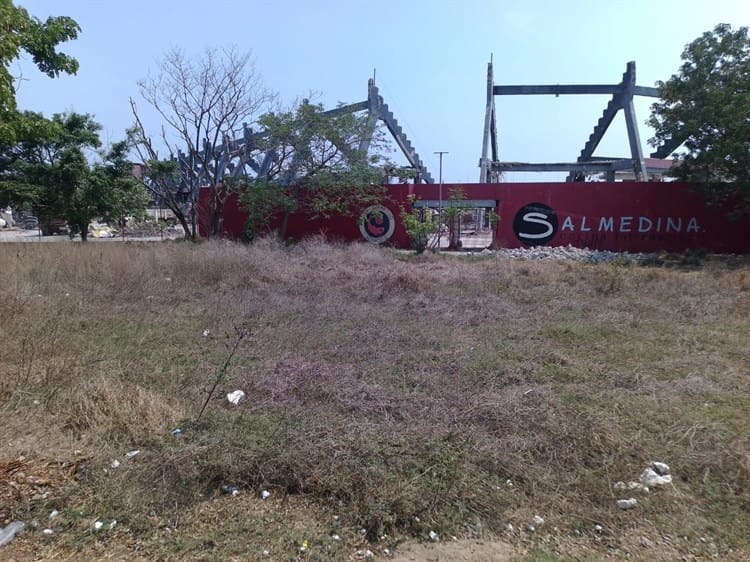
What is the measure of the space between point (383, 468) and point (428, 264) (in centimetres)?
1030

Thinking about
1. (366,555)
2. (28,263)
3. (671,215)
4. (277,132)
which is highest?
(277,132)

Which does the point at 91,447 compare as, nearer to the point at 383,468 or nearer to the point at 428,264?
the point at 383,468

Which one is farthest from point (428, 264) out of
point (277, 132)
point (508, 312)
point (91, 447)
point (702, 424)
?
point (91, 447)

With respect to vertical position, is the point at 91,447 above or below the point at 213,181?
below

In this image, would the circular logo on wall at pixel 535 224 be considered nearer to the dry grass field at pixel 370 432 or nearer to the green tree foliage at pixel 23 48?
the dry grass field at pixel 370 432

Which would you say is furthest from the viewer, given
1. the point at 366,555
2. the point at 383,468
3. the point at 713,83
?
the point at 713,83

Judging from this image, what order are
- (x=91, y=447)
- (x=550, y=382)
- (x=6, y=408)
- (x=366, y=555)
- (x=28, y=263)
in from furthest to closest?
(x=28, y=263)
(x=550, y=382)
(x=6, y=408)
(x=91, y=447)
(x=366, y=555)

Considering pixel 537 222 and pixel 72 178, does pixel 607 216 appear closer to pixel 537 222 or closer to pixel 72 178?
pixel 537 222

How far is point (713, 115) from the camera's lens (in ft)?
46.9

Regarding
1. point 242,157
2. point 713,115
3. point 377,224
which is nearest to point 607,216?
point 713,115

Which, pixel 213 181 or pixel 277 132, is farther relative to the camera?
pixel 213 181

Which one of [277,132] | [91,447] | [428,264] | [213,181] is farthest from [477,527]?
[213,181]

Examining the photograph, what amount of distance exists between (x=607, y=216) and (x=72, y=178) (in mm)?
20348

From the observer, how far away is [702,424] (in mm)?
3684
